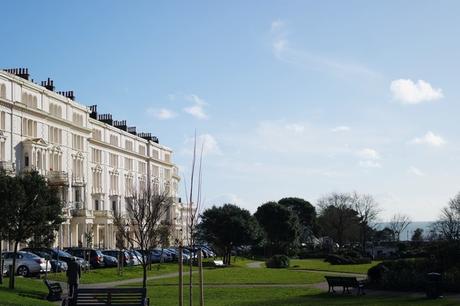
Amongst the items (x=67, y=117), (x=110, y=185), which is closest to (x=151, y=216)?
(x=67, y=117)

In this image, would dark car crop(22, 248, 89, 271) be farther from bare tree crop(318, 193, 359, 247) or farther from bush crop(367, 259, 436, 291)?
bare tree crop(318, 193, 359, 247)

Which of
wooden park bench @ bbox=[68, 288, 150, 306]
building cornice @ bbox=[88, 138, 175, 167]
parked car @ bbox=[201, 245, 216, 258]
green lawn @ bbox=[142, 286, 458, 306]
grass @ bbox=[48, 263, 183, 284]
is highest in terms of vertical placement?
building cornice @ bbox=[88, 138, 175, 167]

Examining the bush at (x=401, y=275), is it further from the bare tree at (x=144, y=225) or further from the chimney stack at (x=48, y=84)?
the chimney stack at (x=48, y=84)

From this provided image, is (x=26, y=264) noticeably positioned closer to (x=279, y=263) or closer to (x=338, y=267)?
(x=279, y=263)

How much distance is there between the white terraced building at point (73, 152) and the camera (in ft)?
225

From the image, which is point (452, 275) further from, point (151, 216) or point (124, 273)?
point (124, 273)

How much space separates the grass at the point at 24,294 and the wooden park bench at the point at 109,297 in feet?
19.0

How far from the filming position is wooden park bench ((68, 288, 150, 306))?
1812 cm

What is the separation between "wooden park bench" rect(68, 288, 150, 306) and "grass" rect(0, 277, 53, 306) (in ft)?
19.0

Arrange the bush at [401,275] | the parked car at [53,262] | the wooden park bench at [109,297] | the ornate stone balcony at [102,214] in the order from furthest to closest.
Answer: the ornate stone balcony at [102,214]
the parked car at [53,262]
the bush at [401,275]
the wooden park bench at [109,297]

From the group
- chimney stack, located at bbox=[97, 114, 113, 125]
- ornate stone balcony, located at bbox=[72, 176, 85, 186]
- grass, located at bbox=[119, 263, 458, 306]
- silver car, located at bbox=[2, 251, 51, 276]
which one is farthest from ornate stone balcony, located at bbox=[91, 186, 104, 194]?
silver car, located at bbox=[2, 251, 51, 276]

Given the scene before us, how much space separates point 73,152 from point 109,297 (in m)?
68.6

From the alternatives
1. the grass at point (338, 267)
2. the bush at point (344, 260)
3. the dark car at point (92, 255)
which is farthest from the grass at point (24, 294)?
the bush at point (344, 260)

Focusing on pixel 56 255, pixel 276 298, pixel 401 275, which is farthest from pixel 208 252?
pixel 276 298
